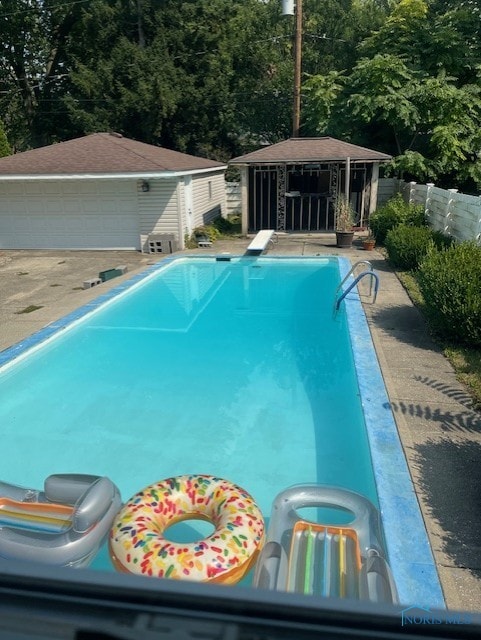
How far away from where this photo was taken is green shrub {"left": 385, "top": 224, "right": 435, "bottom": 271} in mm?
10711

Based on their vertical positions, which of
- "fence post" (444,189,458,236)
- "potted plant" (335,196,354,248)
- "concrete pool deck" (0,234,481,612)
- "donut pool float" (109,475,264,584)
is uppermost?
"fence post" (444,189,458,236)

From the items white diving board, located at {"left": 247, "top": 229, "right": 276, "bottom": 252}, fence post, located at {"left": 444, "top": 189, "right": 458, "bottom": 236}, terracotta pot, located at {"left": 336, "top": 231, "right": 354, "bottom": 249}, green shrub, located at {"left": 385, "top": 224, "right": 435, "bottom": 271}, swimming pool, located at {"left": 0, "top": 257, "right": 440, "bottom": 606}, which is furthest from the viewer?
terracotta pot, located at {"left": 336, "top": 231, "right": 354, "bottom": 249}

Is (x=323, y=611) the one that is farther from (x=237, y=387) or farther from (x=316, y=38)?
(x=316, y=38)

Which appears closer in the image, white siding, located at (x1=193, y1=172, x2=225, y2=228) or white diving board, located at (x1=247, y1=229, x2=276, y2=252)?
white diving board, located at (x1=247, y1=229, x2=276, y2=252)

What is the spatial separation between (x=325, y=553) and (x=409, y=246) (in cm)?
913

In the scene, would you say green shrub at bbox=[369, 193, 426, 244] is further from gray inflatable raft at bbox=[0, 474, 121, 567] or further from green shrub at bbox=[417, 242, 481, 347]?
gray inflatable raft at bbox=[0, 474, 121, 567]

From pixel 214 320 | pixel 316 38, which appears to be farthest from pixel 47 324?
pixel 316 38

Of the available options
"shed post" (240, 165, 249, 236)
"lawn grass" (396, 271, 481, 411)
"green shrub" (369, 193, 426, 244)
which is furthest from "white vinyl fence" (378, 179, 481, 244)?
"shed post" (240, 165, 249, 236)

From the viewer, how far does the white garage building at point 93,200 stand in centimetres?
1455

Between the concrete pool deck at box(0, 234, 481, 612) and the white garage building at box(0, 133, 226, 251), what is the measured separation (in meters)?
2.42

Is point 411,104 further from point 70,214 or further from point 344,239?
point 70,214

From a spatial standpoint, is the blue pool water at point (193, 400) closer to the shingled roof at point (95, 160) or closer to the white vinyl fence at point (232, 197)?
the shingled roof at point (95, 160)

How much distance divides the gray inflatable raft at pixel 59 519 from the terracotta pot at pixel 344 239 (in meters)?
12.4

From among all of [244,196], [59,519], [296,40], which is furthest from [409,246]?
[296,40]
